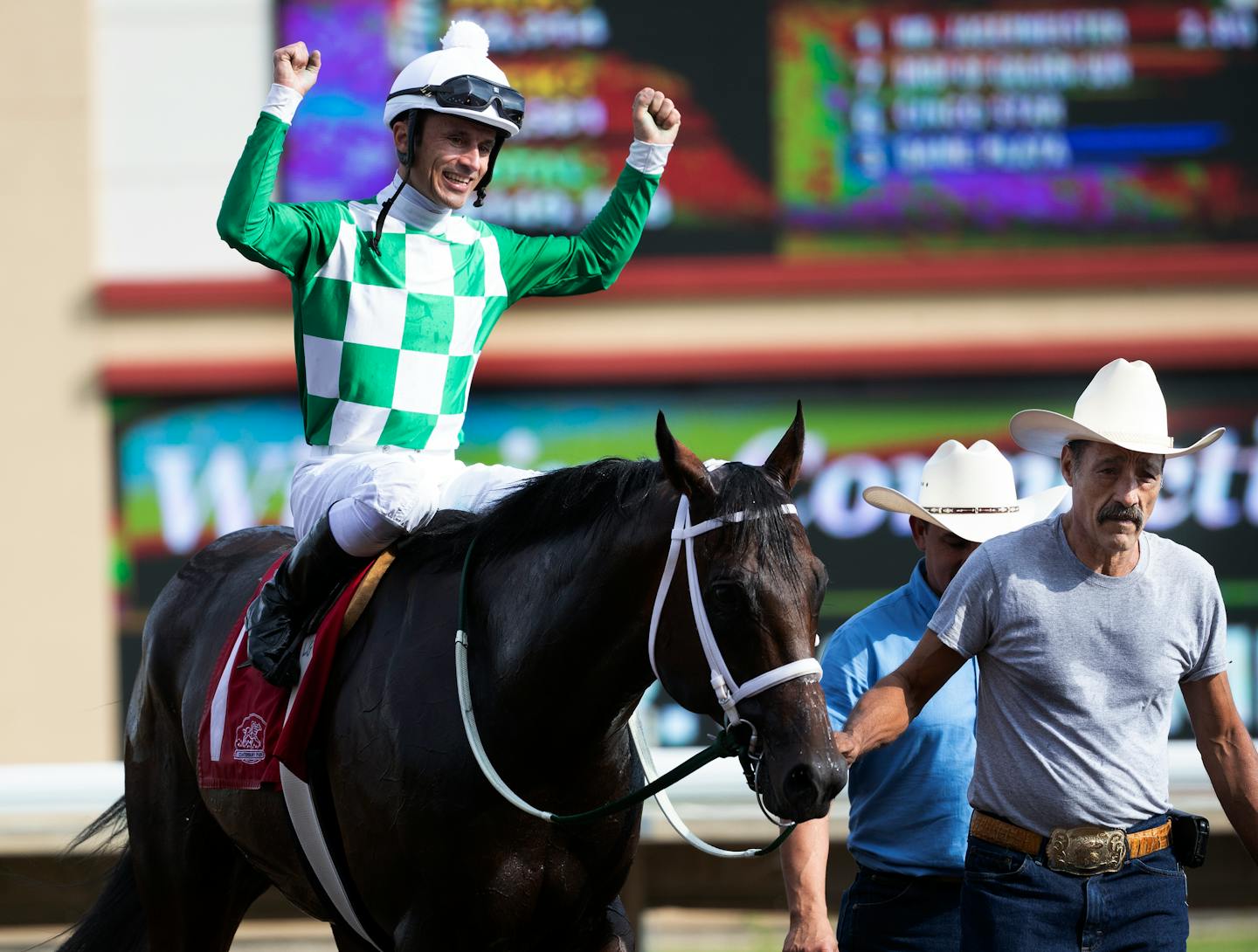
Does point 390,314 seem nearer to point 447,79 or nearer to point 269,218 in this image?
point 269,218

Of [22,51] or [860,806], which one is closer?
[860,806]

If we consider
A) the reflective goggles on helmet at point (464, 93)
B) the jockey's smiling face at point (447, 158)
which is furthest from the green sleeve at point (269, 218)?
the reflective goggles on helmet at point (464, 93)

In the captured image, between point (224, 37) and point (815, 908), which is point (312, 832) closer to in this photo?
point (815, 908)

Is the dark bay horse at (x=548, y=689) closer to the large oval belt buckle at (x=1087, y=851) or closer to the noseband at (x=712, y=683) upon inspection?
the noseband at (x=712, y=683)

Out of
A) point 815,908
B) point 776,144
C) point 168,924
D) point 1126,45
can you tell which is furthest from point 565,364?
point 815,908

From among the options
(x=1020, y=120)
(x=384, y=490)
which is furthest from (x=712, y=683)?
(x=1020, y=120)

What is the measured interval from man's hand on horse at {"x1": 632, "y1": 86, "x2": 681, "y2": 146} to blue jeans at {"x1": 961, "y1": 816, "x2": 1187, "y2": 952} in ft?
6.07

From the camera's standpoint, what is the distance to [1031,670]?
3184 millimetres

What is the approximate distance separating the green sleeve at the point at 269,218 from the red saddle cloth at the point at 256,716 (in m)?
0.71

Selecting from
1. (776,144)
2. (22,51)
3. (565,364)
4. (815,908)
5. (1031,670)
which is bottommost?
(815,908)

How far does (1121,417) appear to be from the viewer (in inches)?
124

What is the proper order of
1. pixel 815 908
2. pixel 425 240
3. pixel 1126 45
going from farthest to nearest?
pixel 1126 45, pixel 425 240, pixel 815 908

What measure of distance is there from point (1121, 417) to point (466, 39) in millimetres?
1750

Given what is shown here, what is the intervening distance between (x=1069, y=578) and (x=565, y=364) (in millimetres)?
6220
